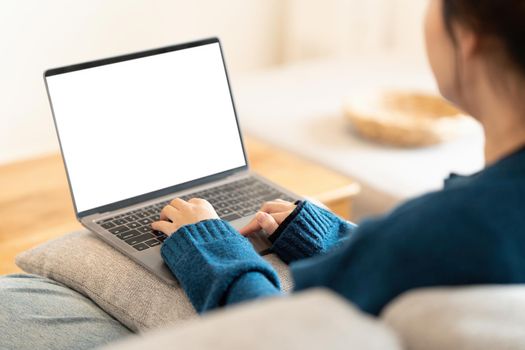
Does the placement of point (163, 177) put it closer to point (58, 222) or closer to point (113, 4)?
point (58, 222)

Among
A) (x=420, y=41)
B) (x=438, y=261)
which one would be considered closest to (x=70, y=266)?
(x=438, y=261)

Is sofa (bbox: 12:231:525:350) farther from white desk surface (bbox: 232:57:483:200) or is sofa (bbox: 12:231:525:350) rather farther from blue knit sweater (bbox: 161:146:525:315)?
white desk surface (bbox: 232:57:483:200)

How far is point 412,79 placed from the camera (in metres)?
2.57

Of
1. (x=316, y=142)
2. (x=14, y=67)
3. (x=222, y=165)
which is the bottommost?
(x=316, y=142)

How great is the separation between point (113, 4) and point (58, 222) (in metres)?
1.32

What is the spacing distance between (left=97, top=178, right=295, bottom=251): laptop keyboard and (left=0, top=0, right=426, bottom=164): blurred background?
1428 millimetres

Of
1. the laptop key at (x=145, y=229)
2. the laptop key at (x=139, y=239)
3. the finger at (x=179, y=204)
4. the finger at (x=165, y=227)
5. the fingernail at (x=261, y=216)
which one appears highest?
the finger at (x=179, y=204)

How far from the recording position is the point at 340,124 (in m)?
2.21

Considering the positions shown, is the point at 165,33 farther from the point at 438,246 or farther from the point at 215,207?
the point at 438,246

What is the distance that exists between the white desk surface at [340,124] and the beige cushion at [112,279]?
84 centimetres

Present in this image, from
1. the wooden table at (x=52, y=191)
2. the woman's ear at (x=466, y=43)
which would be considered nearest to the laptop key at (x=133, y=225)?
the wooden table at (x=52, y=191)

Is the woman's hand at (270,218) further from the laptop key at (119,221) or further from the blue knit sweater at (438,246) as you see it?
the blue knit sweater at (438,246)

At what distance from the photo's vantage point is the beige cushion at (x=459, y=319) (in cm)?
64

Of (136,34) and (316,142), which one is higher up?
(136,34)
